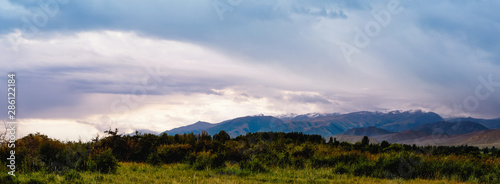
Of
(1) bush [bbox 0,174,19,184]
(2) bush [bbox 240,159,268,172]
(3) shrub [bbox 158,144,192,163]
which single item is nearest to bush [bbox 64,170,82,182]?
(1) bush [bbox 0,174,19,184]

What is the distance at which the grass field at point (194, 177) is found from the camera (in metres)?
16.2

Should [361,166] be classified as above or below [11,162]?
below

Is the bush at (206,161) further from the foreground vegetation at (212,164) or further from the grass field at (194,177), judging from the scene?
the grass field at (194,177)

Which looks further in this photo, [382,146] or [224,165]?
[382,146]

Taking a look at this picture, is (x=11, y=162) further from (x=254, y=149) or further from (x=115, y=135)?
(x=254, y=149)

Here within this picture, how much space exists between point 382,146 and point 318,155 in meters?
13.8

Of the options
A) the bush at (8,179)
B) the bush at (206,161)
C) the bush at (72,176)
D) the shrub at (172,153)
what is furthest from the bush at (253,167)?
the bush at (8,179)

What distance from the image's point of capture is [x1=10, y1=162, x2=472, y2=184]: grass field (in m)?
16.2

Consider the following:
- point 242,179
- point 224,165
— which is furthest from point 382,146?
point 242,179

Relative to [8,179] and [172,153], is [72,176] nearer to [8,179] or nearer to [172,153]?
[8,179]

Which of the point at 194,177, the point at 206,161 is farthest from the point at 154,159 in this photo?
the point at 194,177

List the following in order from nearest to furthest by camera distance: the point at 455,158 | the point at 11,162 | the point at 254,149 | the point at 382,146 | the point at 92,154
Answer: the point at 11,162
the point at 92,154
the point at 455,158
the point at 254,149
the point at 382,146

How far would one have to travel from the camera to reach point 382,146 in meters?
36.7

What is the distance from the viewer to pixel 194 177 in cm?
1741
